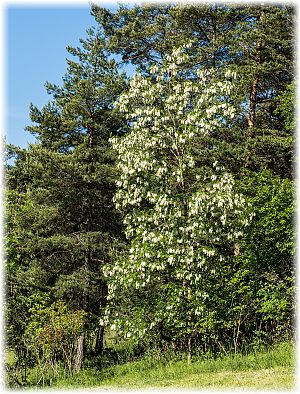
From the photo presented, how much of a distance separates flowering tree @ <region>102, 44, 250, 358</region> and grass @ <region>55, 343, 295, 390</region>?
100 cm

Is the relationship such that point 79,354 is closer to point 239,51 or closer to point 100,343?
A: point 100,343

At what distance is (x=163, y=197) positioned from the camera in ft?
39.6

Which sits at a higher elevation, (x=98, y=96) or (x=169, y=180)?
(x=98, y=96)

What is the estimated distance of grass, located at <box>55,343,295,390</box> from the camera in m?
8.93

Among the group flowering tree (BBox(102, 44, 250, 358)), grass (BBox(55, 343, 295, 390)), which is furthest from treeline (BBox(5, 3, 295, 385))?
grass (BBox(55, 343, 295, 390))

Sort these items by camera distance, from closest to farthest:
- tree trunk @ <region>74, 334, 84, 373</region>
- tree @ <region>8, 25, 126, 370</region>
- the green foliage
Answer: the green foliage → tree trunk @ <region>74, 334, 84, 373</region> → tree @ <region>8, 25, 126, 370</region>

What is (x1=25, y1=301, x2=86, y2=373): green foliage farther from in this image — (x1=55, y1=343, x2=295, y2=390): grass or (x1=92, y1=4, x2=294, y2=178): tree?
(x1=92, y1=4, x2=294, y2=178): tree

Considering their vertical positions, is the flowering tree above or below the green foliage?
above

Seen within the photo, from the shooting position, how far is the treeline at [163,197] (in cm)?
1218

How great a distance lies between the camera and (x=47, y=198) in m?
18.3

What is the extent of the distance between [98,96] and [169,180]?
6.31 m

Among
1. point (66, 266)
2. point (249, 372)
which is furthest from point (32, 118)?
point (249, 372)

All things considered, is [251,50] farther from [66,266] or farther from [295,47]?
[66,266]

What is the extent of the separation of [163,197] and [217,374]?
4334mm
